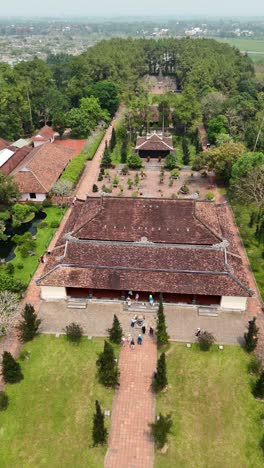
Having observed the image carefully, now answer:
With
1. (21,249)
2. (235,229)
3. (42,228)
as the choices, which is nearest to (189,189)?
(235,229)

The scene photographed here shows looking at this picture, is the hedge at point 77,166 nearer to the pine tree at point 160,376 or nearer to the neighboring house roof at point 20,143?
the neighboring house roof at point 20,143

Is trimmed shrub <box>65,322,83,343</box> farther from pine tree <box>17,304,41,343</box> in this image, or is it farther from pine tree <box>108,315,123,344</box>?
pine tree <box>17,304,41,343</box>

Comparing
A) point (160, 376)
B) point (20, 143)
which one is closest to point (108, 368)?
point (160, 376)

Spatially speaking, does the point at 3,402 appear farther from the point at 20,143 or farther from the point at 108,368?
the point at 20,143

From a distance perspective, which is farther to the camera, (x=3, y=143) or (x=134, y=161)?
(x=3, y=143)

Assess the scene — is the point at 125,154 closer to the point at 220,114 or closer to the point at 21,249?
the point at 220,114

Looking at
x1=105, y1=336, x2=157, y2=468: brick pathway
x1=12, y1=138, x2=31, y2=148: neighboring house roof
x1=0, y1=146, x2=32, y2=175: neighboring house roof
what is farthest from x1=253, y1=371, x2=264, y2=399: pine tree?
x1=12, y1=138, x2=31, y2=148: neighboring house roof
